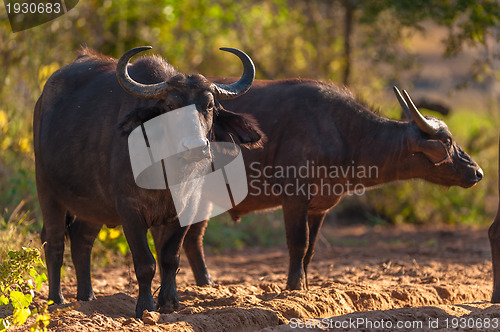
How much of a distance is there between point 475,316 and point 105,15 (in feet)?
29.4

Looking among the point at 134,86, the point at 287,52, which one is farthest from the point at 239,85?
the point at 287,52

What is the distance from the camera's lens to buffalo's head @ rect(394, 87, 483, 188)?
7059 mm

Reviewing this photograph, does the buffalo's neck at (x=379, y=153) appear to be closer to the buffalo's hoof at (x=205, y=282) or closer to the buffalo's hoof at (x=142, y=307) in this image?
the buffalo's hoof at (x=205, y=282)

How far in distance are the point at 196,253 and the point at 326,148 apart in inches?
65.6

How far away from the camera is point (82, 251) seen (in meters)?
6.68

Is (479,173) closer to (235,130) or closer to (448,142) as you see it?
(448,142)

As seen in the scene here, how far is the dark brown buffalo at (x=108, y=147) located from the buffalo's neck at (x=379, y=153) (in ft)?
4.65

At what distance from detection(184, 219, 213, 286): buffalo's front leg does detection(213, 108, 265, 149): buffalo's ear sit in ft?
5.68

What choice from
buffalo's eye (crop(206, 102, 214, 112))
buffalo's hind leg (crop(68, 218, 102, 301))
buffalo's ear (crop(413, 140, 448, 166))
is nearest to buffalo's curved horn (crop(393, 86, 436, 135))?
buffalo's ear (crop(413, 140, 448, 166))

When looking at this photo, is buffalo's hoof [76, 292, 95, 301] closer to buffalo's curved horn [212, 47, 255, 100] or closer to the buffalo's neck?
buffalo's curved horn [212, 47, 255, 100]

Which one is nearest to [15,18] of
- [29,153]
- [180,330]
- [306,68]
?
[29,153]

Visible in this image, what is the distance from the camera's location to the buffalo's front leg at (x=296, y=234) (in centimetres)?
698

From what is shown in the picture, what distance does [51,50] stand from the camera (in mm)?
11766

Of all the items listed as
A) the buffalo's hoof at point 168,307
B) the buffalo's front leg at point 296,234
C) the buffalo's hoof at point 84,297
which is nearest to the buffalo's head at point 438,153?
the buffalo's front leg at point 296,234
